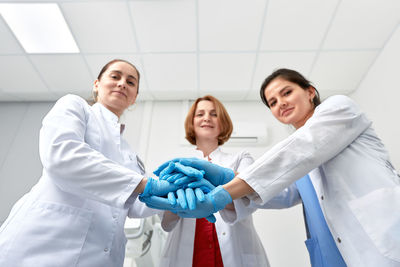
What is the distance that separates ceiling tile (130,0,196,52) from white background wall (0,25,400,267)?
2.90 feet

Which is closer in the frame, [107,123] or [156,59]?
[107,123]

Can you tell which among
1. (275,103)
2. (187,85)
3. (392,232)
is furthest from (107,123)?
(187,85)

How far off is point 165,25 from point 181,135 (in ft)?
4.11

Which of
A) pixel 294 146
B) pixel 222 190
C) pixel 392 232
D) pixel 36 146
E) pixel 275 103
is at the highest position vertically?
pixel 36 146

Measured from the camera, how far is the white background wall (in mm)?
2150

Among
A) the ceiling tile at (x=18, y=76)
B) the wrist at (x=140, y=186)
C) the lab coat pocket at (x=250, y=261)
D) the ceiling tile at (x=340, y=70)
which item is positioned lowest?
the lab coat pocket at (x=250, y=261)

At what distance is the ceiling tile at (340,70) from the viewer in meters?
2.43

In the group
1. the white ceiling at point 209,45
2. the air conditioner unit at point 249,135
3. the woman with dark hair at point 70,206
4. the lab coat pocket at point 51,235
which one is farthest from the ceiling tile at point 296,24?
the lab coat pocket at point 51,235

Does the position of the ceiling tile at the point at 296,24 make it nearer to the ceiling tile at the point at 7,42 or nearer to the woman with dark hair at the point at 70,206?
the woman with dark hair at the point at 70,206

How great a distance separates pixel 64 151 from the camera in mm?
795

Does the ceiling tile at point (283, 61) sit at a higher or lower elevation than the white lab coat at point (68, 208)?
higher

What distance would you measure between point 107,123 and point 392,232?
123 cm

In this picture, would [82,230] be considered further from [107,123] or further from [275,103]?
[275,103]

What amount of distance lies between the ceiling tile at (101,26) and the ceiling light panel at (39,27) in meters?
0.11
